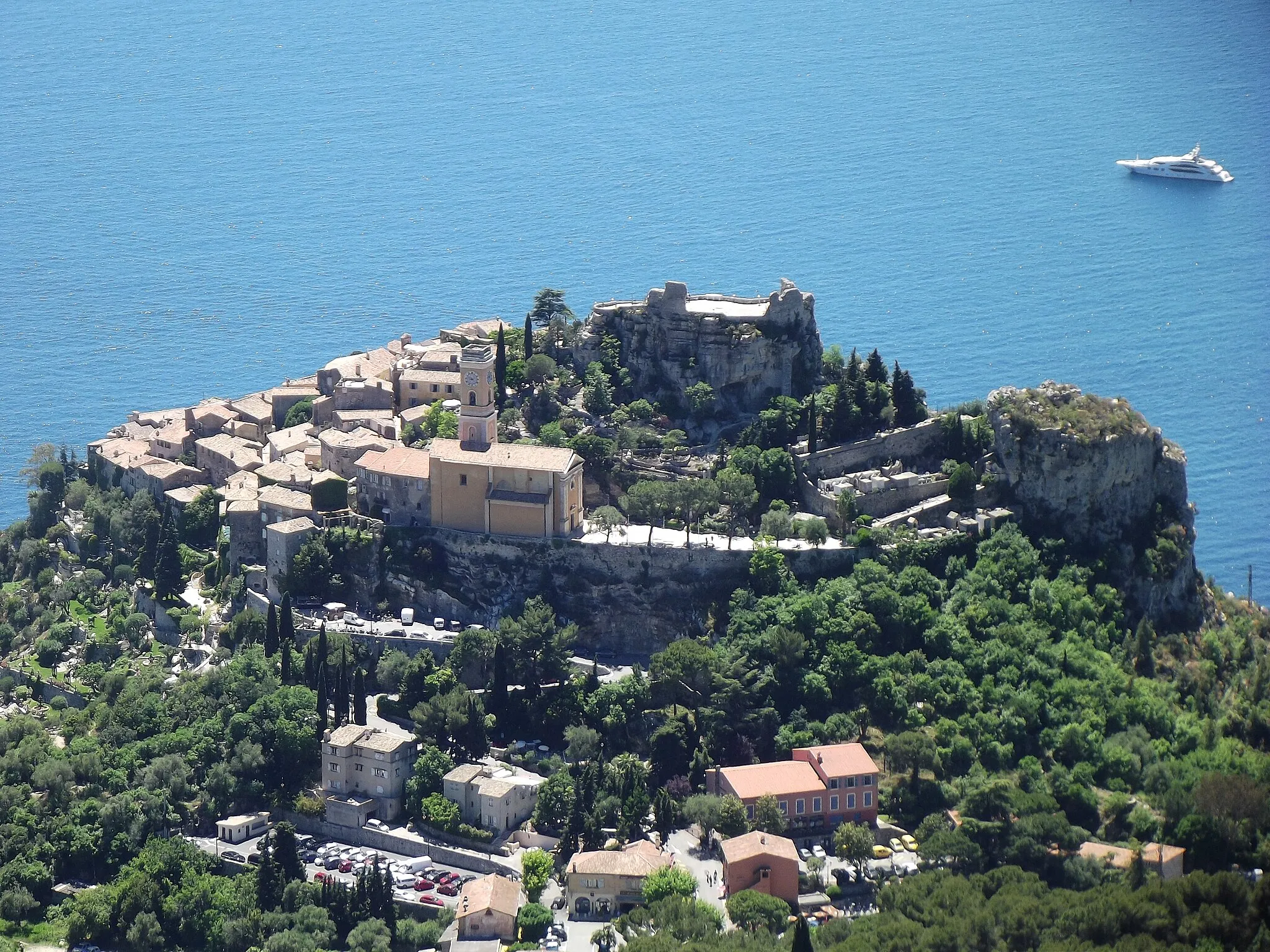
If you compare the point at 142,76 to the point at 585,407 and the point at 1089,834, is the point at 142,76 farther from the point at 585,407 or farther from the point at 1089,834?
the point at 1089,834

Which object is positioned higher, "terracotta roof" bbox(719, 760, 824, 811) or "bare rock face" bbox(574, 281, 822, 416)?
"bare rock face" bbox(574, 281, 822, 416)

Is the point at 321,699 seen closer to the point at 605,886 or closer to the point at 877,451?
the point at 605,886

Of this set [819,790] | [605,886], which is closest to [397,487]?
[605,886]

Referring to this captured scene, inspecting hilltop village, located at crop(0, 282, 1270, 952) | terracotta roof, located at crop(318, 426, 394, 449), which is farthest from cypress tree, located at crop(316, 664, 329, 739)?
terracotta roof, located at crop(318, 426, 394, 449)

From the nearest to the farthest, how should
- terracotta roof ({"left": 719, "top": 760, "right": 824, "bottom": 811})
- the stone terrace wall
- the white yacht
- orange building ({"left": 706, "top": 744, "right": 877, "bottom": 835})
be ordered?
orange building ({"left": 706, "top": 744, "right": 877, "bottom": 835})
terracotta roof ({"left": 719, "top": 760, "right": 824, "bottom": 811})
the stone terrace wall
the white yacht

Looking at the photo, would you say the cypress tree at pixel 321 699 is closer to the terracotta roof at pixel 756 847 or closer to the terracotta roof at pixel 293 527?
the terracotta roof at pixel 293 527

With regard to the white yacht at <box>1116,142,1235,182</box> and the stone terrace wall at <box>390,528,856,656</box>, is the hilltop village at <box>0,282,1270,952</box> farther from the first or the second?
the white yacht at <box>1116,142,1235,182</box>
